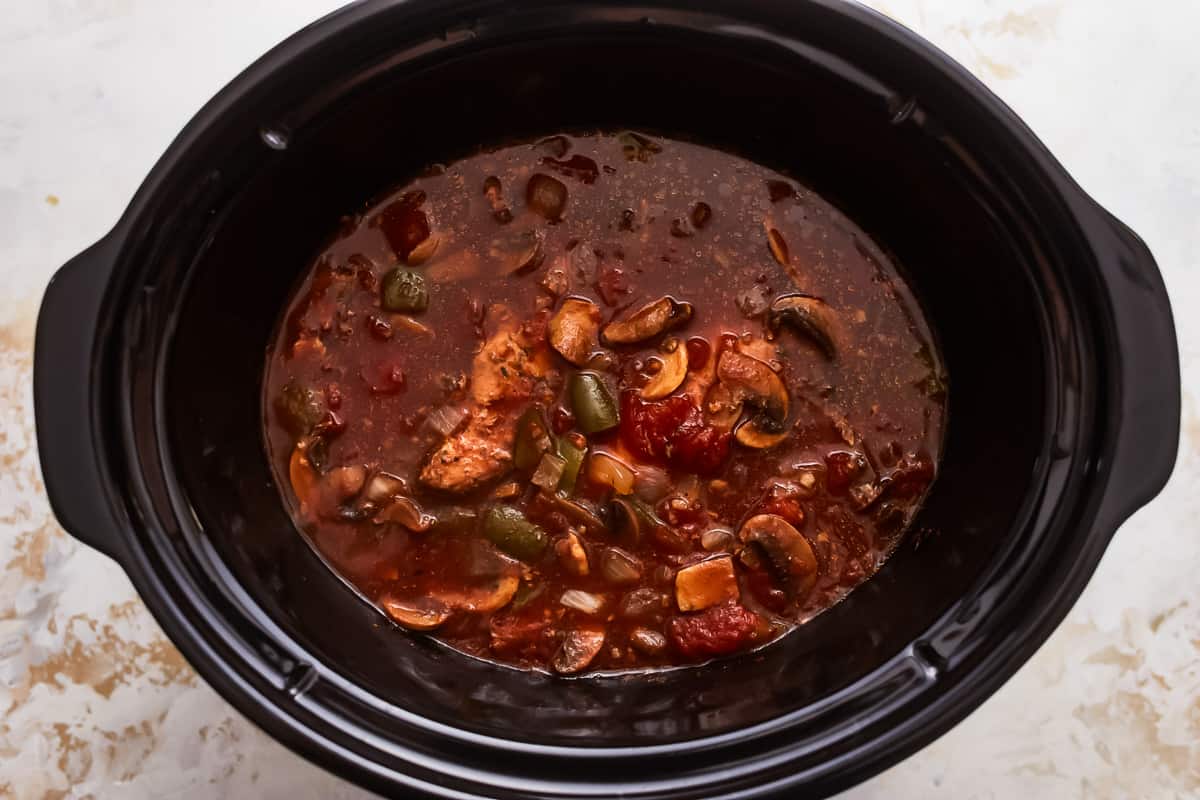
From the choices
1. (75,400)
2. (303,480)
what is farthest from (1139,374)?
(75,400)

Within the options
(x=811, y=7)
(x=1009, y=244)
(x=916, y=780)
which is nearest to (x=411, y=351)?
(x=811, y=7)

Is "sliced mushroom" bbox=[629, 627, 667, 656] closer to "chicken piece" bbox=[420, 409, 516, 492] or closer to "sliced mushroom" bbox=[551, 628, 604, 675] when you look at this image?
"sliced mushroom" bbox=[551, 628, 604, 675]

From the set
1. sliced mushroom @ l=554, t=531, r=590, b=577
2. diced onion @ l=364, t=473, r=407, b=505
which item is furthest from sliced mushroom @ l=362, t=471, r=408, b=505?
sliced mushroom @ l=554, t=531, r=590, b=577

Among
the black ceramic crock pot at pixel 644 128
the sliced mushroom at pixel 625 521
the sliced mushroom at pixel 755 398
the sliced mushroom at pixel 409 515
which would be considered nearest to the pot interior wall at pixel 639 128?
the black ceramic crock pot at pixel 644 128

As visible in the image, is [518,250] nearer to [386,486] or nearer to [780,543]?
[386,486]

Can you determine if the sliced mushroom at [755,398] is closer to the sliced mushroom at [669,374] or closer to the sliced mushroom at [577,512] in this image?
the sliced mushroom at [669,374]
